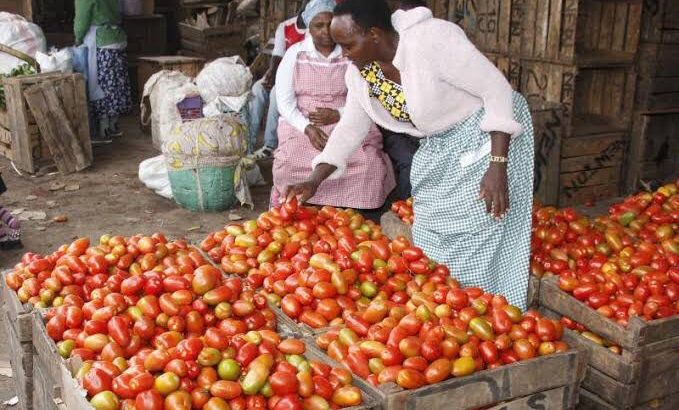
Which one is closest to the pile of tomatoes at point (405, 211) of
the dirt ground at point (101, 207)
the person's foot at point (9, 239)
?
the dirt ground at point (101, 207)

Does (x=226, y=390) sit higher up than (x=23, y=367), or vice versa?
(x=226, y=390)

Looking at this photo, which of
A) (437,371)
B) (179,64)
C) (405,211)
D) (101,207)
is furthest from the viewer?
(179,64)

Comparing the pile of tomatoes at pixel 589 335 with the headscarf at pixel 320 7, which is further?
the headscarf at pixel 320 7

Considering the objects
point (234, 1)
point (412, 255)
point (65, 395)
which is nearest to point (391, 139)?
point (412, 255)

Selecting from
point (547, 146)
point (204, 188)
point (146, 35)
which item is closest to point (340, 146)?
point (547, 146)

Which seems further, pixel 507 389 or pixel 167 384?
pixel 507 389

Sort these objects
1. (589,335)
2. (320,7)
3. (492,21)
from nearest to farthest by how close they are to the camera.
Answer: (589,335), (320,7), (492,21)

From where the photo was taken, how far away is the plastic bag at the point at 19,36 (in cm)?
910

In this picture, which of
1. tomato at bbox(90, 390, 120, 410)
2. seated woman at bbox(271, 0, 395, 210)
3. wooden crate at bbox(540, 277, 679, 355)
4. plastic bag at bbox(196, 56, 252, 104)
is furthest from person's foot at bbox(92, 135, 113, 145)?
→ tomato at bbox(90, 390, 120, 410)

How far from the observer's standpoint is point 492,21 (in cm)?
670

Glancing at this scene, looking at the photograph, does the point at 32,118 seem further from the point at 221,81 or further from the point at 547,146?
the point at 547,146

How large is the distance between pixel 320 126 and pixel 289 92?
1.03 feet

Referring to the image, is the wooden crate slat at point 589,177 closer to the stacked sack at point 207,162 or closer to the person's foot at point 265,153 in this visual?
the stacked sack at point 207,162

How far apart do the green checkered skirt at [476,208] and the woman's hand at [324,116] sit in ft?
4.44
